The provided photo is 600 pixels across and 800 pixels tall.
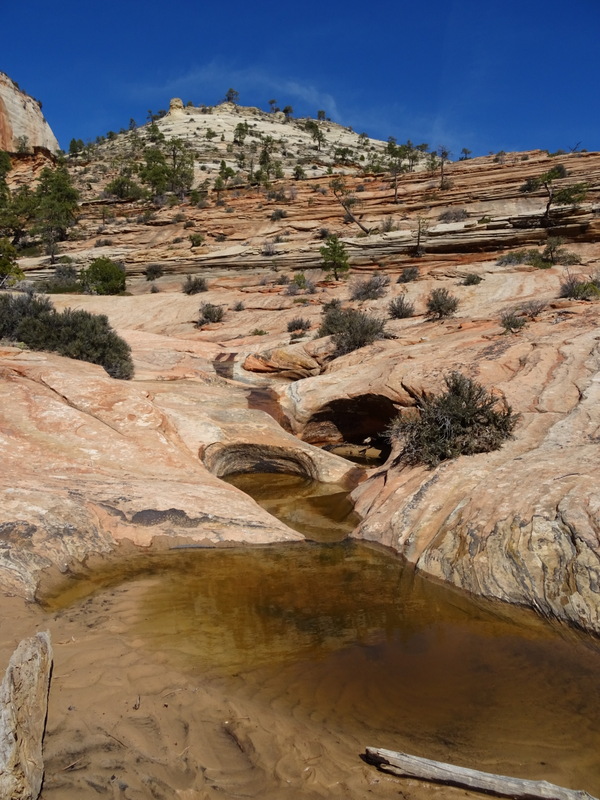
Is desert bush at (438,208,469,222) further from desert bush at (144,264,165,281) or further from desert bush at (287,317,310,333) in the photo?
desert bush at (144,264,165,281)

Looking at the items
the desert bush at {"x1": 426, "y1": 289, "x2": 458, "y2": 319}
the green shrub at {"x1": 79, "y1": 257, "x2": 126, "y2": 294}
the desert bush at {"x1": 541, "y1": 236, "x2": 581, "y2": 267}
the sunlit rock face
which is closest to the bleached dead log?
the desert bush at {"x1": 426, "y1": 289, "x2": 458, "y2": 319}

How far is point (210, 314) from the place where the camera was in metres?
26.6

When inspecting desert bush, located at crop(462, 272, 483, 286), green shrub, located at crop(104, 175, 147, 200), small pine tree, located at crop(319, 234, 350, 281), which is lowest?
desert bush, located at crop(462, 272, 483, 286)

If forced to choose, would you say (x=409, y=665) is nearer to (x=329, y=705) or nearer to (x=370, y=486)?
(x=329, y=705)

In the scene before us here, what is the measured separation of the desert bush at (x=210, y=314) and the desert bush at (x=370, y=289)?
23.7ft

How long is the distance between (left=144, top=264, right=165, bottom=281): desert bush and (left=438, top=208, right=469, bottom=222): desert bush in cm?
2049

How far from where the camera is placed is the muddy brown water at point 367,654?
3275mm

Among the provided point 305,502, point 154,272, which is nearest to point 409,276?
point 154,272

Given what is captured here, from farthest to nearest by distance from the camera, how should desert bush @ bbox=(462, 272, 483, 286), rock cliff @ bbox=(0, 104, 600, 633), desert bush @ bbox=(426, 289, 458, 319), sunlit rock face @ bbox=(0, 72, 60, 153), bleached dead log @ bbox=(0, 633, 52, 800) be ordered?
sunlit rock face @ bbox=(0, 72, 60, 153) → desert bush @ bbox=(462, 272, 483, 286) → desert bush @ bbox=(426, 289, 458, 319) → rock cliff @ bbox=(0, 104, 600, 633) → bleached dead log @ bbox=(0, 633, 52, 800)

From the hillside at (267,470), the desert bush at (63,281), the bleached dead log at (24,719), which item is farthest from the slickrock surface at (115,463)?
the desert bush at (63,281)

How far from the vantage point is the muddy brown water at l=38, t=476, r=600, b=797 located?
3275 millimetres

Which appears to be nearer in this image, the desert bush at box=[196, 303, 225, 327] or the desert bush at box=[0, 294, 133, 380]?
the desert bush at box=[0, 294, 133, 380]

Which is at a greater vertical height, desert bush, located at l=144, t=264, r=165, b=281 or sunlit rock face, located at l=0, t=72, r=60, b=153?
sunlit rock face, located at l=0, t=72, r=60, b=153

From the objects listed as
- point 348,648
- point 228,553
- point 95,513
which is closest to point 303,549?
point 228,553
